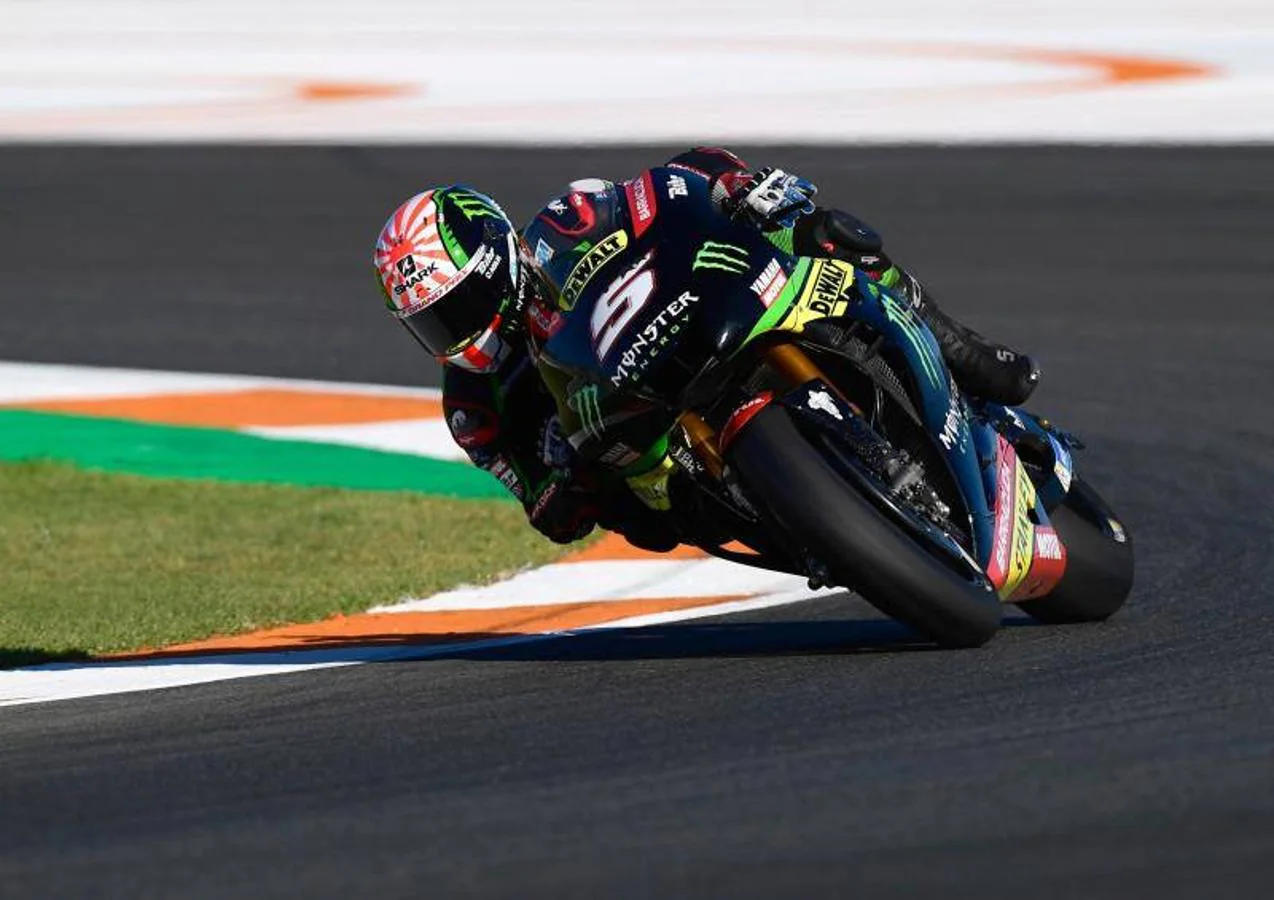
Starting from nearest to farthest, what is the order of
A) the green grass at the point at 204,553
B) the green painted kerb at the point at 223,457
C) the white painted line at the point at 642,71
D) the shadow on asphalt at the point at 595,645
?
the shadow on asphalt at the point at 595,645 < the green grass at the point at 204,553 < the green painted kerb at the point at 223,457 < the white painted line at the point at 642,71

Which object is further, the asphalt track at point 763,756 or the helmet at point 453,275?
the helmet at point 453,275

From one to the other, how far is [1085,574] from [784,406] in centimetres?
141

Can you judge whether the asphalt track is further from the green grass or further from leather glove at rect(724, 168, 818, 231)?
the green grass

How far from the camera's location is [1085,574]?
6906 mm

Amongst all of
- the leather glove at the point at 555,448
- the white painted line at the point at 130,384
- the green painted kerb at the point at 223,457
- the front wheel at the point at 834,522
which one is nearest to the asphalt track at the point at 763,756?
the front wheel at the point at 834,522

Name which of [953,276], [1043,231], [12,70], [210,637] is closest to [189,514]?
[210,637]

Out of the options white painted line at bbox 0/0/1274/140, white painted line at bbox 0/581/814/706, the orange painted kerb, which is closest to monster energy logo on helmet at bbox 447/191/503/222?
white painted line at bbox 0/581/814/706

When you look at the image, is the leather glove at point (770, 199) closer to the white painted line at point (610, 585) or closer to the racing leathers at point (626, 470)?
the racing leathers at point (626, 470)

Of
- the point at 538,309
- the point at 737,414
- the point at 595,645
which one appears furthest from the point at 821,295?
the point at 595,645

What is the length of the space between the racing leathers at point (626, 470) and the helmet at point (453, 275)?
0.10 m

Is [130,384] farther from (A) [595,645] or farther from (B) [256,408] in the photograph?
(A) [595,645]

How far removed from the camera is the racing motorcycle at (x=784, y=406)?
5836 mm

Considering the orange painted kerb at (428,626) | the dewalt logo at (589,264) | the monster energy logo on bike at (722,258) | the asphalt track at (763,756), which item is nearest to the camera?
the asphalt track at (763,756)

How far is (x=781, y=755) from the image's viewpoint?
16.2 feet
